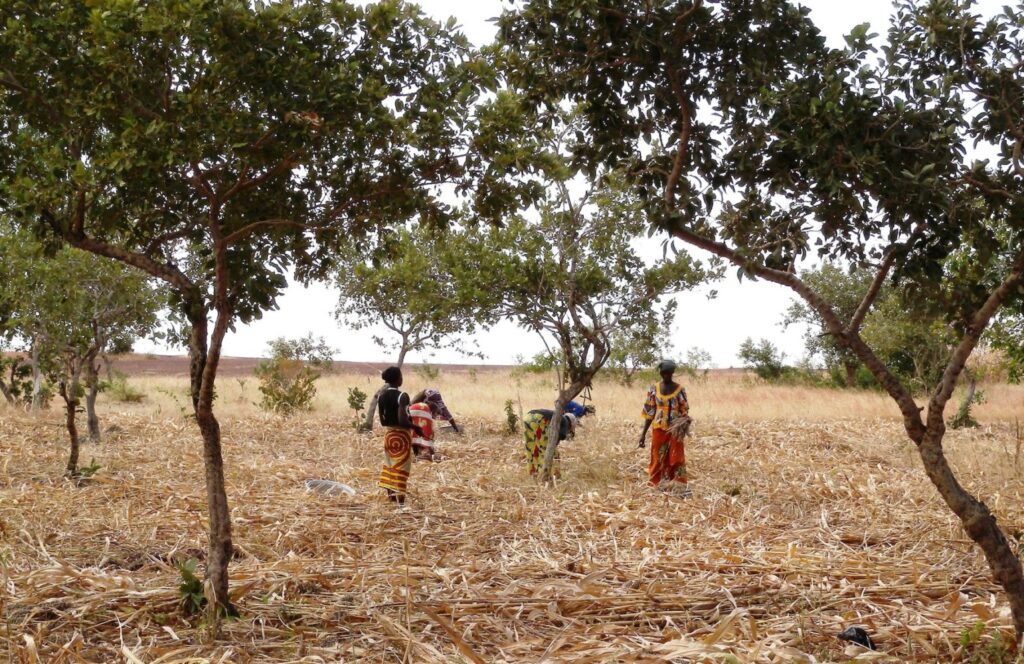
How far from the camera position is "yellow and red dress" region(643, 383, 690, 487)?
39.3 ft

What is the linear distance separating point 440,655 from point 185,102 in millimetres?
3538

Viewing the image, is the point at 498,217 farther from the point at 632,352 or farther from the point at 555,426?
the point at 632,352

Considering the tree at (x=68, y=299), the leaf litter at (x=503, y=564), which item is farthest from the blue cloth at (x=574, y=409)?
the tree at (x=68, y=299)

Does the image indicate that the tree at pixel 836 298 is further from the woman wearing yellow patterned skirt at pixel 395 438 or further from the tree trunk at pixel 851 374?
the woman wearing yellow patterned skirt at pixel 395 438

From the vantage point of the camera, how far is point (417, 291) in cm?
1769

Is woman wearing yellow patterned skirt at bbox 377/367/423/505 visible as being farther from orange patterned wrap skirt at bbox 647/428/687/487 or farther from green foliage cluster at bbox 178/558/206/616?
green foliage cluster at bbox 178/558/206/616

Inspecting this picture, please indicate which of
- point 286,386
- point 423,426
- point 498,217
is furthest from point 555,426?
point 286,386

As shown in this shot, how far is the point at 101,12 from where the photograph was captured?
4.99 meters

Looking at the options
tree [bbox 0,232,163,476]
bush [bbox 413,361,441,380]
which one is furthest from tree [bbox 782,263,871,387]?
tree [bbox 0,232,163,476]

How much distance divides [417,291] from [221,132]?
12.3 metres

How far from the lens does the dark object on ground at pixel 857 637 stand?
550 cm

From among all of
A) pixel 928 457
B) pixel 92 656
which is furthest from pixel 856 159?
pixel 92 656

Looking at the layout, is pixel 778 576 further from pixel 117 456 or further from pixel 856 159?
pixel 117 456

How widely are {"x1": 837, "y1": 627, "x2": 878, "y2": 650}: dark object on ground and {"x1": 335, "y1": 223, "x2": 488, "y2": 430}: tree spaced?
8.36m
